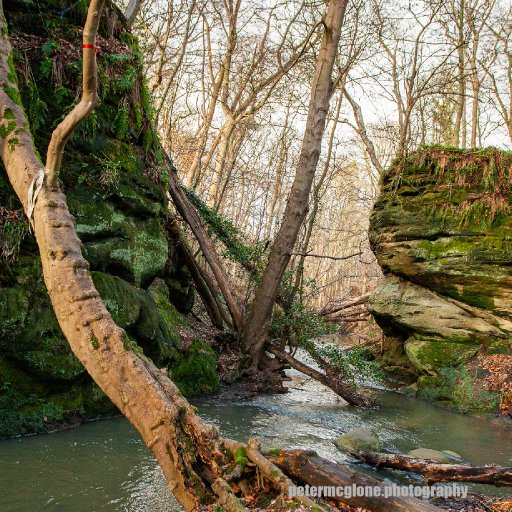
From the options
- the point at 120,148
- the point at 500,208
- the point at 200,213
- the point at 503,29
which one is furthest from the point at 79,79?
the point at 503,29

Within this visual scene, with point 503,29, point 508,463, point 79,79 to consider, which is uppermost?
point 503,29

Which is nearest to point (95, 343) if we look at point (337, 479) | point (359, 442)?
point (337, 479)

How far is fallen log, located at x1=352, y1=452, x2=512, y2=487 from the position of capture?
14.3ft

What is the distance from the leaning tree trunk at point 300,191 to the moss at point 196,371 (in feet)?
3.92

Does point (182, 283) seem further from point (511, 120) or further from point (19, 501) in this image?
point (511, 120)

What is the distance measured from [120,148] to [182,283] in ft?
12.2

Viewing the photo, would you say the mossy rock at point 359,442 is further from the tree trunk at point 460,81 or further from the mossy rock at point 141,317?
the tree trunk at point 460,81

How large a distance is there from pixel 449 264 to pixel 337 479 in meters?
9.18

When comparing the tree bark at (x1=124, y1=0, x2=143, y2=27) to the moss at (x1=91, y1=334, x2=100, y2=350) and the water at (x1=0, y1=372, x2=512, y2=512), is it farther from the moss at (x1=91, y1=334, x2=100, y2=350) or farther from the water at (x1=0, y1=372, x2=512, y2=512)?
the moss at (x1=91, y1=334, x2=100, y2=350)

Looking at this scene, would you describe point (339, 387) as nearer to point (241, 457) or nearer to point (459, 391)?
point (459, 391)

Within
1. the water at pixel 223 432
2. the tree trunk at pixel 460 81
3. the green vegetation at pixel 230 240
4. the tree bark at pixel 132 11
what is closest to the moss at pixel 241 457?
the water at pixel 223 432

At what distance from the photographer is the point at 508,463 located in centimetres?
615

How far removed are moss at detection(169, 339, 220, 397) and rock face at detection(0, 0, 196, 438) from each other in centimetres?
22

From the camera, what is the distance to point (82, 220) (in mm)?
6758
